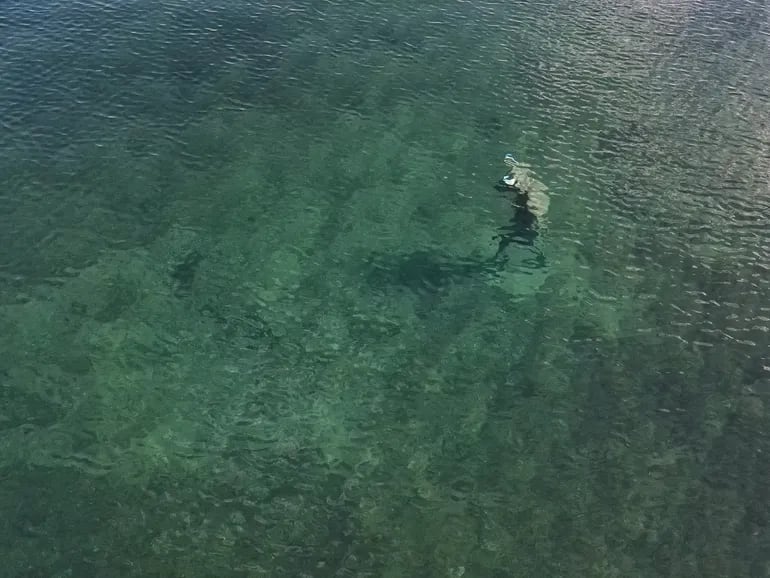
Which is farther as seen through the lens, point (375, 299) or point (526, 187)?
point (526, 187)

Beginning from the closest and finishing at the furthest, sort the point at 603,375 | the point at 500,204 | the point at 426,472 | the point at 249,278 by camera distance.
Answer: the point at 426,472, the point at 603,375, the point at 249,278, the point at 500,204

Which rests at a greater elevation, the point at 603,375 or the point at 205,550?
the point at 603,375

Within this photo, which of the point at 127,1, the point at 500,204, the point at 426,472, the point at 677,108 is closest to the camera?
the point at 426,472

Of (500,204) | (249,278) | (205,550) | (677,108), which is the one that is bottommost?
(205,550)

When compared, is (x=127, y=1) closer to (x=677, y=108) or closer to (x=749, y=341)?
(x=677, y=108)

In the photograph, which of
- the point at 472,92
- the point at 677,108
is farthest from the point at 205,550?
the point at 677,108

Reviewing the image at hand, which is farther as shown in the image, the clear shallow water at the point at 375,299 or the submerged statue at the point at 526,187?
the submerged statue at the point at 526,187

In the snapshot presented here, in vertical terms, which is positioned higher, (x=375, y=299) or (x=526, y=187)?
(x=526, y=187)

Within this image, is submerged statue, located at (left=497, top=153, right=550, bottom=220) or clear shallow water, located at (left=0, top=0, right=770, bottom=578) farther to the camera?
submerged statue, located at (left=497, top=153, right=550, bottom=220)
